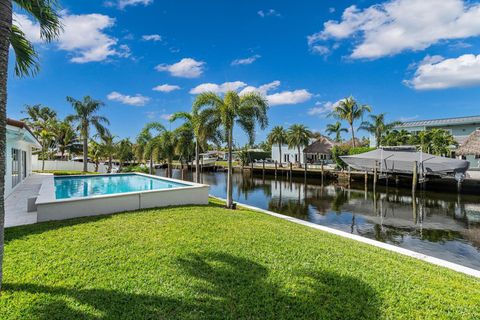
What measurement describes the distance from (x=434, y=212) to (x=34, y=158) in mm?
37955

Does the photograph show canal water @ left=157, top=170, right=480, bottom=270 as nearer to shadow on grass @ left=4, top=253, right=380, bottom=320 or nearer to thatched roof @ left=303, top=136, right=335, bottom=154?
shadow on grass @ left=4, top=253, right=380, bottom=320

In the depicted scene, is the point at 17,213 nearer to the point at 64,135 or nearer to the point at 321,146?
the point at 64,135

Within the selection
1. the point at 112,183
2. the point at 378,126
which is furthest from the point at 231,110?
the point at 378,126

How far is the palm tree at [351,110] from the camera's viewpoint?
36062mm

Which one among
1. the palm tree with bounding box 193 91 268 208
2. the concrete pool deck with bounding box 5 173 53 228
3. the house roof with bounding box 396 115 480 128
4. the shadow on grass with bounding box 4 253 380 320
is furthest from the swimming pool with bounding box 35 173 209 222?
the house roof with bounding box 396 115 480 128

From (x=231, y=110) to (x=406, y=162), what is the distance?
19983mm

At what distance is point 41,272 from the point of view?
13.9ft

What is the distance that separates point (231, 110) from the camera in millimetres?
11586

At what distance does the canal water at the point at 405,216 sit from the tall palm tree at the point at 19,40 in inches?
448

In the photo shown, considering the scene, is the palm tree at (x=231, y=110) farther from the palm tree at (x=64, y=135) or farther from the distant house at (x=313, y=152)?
the distant house at (x=313, y=152)

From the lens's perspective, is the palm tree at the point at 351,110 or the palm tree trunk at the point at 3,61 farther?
the palm tree at the point at 351,110

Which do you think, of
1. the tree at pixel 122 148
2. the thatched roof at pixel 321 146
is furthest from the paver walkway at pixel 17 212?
the thatched roof at pixel 321 146

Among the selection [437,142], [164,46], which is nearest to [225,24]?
[164,46]

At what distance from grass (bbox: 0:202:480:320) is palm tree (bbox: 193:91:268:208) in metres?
6.22
